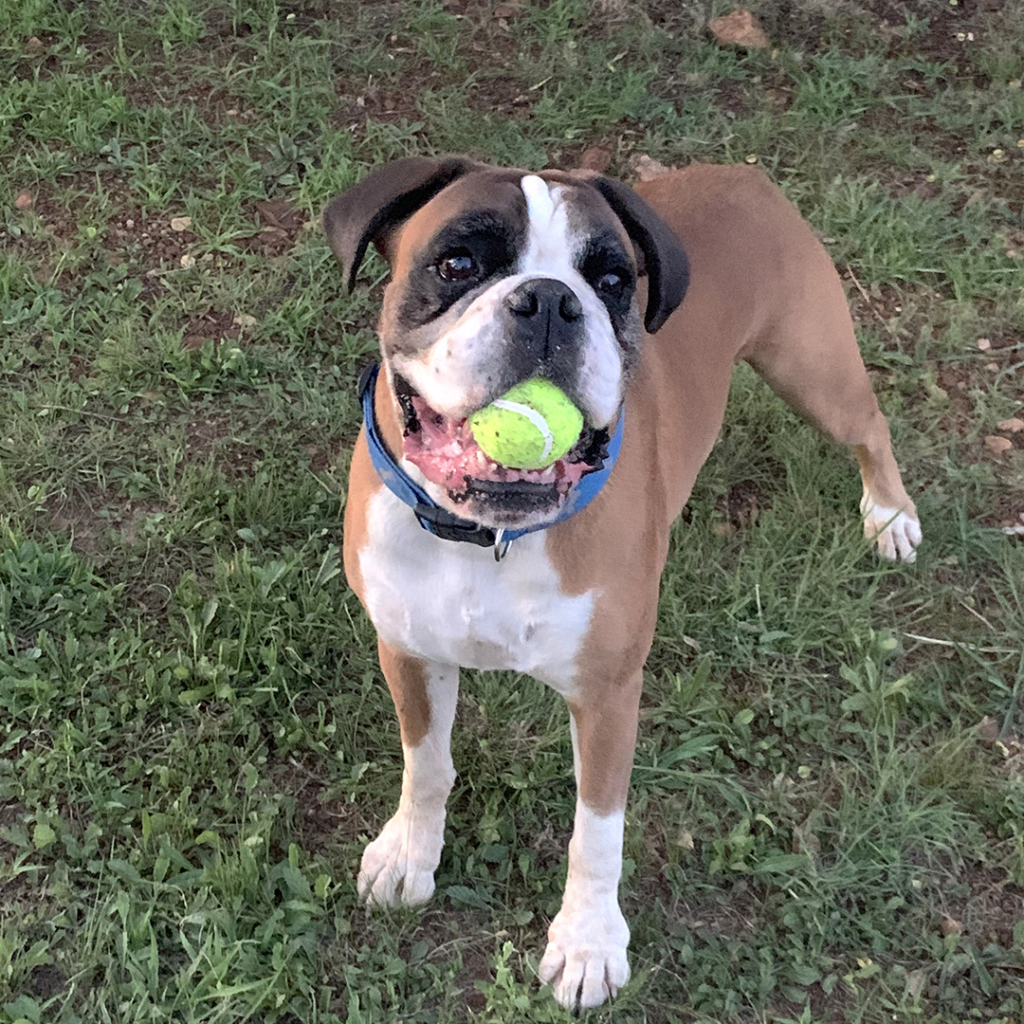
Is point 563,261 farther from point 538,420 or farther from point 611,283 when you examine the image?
point 538,420

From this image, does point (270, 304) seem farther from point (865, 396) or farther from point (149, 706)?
point (865, 396)

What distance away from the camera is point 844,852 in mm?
2859

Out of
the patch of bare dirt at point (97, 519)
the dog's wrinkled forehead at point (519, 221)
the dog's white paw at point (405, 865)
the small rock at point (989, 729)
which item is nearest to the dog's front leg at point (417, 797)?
the dog's white paw at point (405, 865)

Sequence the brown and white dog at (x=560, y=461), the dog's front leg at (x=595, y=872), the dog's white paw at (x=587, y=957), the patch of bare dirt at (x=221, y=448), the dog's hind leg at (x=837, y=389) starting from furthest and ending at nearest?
the patch of bare dirt at (x=221, y=448) → the dog's hind leg at (x=837, y=389) → the dog's white paw at (x=587, y=957) → the dog's front leg at (x=595, y=872) → the brown and white dog at (x=560, y=461)

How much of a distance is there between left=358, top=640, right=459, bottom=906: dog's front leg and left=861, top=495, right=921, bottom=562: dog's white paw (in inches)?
61.2

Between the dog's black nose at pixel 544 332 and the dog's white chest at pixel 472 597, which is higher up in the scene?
the dog's black nose at pixel 544 332

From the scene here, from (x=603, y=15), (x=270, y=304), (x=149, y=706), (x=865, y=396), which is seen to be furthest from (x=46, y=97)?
(x=865, y=396)

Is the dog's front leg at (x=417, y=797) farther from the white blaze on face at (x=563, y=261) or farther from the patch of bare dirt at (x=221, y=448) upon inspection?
the patch of bare dirt at (x=221, y=448)

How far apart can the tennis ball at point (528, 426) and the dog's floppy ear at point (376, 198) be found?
0.51 meters

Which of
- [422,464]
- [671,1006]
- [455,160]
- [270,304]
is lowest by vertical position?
[671,1006]

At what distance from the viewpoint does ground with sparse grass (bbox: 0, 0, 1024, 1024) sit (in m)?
2.67

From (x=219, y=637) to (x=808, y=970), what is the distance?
5.88 ft

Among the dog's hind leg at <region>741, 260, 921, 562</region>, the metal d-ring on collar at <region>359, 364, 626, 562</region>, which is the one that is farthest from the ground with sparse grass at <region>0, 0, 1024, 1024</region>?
the metal d-ring on collar at <region>359, 364, 626, 562</region>

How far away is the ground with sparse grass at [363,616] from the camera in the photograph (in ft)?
8.77
